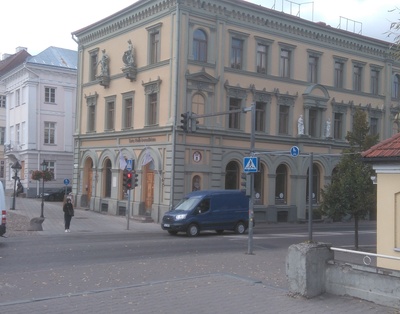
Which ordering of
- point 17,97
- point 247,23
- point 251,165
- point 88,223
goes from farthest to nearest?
point 17,97 < point 247,23 < point 88,223 < point 251,165

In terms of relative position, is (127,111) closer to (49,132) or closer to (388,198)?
(49,132)

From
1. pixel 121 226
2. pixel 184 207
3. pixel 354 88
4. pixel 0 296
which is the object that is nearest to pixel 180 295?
pixel 0 296

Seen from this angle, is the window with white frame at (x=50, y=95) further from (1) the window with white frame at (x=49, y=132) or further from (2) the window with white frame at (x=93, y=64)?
(2) the window with white frame at (x=93, y=64)

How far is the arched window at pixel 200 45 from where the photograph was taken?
32.1 m

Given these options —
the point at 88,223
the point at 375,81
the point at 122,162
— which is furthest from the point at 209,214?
the point at 375,81

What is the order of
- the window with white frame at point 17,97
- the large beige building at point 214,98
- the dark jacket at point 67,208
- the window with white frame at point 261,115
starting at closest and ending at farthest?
the dark jacket at point 67,208 → the large beige building at point 214,98 → the window with white frame at point 261,115 → the window with white frame at point 17,97

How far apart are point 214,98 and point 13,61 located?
140 feet

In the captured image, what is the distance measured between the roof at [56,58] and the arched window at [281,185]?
27.7 m

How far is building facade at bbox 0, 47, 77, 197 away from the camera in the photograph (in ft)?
174

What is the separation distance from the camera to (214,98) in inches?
1284

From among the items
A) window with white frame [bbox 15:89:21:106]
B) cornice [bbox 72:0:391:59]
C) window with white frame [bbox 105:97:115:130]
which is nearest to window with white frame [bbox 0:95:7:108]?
window with white frame [bbox 15:89:21:106]

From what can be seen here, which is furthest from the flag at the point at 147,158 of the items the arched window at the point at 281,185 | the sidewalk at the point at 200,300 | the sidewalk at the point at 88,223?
the sidewalk at the point at 200,300

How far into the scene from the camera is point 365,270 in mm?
9297

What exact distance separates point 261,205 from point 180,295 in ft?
83.0
